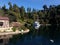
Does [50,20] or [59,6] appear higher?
[59,6]

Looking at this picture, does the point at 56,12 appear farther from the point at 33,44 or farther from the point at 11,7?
the point at 33,44

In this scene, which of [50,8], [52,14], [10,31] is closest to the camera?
[10,31]

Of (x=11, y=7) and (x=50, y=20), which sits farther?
(x=50, y=20)

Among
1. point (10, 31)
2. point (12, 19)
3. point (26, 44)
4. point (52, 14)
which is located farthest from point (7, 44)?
point (52, 14)

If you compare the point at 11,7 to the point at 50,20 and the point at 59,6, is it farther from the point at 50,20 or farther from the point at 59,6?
the point at 59,6

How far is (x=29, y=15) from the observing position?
124312mm

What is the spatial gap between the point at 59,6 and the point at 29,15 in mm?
24786

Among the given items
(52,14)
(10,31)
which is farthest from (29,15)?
(10,31)

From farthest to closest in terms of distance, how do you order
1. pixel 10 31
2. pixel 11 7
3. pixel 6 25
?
pixel 11 7, pixel 6 25, pixel 10 31

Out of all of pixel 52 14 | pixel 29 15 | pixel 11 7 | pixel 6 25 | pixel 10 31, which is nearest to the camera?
pixel 10 31

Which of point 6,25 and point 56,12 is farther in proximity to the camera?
point 56,12

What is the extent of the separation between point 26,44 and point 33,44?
138 centimetres

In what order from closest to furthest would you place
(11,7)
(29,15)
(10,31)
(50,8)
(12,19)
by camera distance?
(10,31), (12,19), (11,7), (29,15), (50,8)

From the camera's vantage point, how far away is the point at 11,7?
349ft
